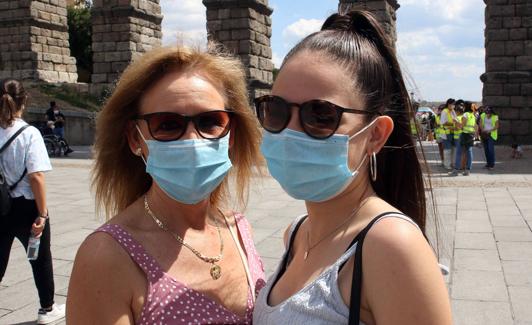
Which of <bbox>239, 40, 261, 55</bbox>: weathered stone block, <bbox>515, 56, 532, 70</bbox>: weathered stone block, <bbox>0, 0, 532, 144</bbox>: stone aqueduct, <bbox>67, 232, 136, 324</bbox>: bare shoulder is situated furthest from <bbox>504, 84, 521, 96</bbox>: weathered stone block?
<bbox>67, 232, 136, 324</bbox>: bare shoulder

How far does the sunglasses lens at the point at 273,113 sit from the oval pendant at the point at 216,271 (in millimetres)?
605

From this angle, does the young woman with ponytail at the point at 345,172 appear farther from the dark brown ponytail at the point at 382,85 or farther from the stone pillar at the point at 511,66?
the stone pillar at the point at 511,66

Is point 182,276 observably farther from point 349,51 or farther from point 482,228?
point 482,228

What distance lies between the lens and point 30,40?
2183 cm

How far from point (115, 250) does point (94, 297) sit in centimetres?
16

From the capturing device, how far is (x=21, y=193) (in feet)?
13.7

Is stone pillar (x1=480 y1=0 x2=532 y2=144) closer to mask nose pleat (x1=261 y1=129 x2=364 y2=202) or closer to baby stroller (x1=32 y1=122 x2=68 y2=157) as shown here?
baby stroller (x1=32 y1=122 x2=68 y2=157)

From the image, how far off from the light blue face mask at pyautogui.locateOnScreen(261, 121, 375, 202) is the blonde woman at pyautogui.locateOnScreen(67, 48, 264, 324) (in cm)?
47

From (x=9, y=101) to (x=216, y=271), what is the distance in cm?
300

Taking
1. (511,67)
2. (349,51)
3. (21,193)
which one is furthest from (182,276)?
(511,67)

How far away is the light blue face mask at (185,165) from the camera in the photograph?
2.00 metres

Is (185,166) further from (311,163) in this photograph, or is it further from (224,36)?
(224,36)

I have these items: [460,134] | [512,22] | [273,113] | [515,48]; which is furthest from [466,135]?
[273,113]

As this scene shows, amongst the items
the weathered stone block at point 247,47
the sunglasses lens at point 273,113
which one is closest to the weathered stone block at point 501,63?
the weathered stone block at point 247,47
